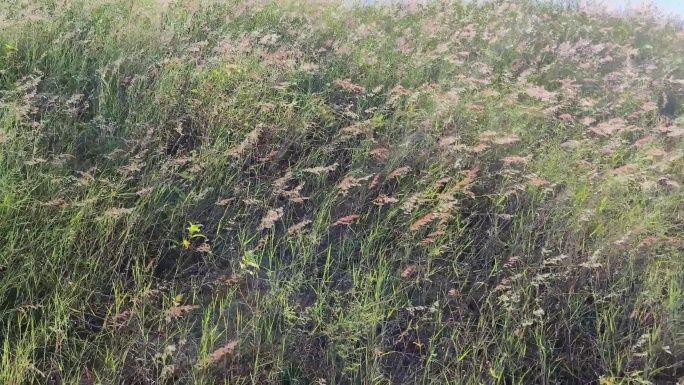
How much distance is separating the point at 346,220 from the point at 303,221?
0.22 meters

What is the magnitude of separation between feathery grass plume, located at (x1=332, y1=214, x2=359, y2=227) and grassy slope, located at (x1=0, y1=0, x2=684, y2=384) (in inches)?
1.0

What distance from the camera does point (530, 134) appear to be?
10.5 feet

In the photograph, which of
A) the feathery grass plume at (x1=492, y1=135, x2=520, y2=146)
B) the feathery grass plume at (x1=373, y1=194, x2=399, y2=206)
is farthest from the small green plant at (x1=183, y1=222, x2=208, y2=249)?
the feathery grass plume at (x1=492, y1=135, x2=520, y2=146)

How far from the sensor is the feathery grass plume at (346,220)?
2.31 meters

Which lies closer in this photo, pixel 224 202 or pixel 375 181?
pixel 224 202

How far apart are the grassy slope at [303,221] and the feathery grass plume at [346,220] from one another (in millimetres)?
27

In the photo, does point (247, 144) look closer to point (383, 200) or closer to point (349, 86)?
point (383, 200)

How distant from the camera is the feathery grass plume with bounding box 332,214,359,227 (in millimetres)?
2309

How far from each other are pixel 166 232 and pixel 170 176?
327 millimetres

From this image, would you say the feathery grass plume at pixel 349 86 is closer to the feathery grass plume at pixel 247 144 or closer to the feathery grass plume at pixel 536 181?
the feathery grass plume at pixel 247 144

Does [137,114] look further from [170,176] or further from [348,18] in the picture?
[348,18]

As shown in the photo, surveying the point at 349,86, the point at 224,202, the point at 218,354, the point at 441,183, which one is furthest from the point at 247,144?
the point at 218,354

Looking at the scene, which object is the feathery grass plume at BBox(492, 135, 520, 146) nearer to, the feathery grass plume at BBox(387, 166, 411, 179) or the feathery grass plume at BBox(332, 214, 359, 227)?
Answer: the feathery grass plume at BBox(387, 166, 411, 179)

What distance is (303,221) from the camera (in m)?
2.28
